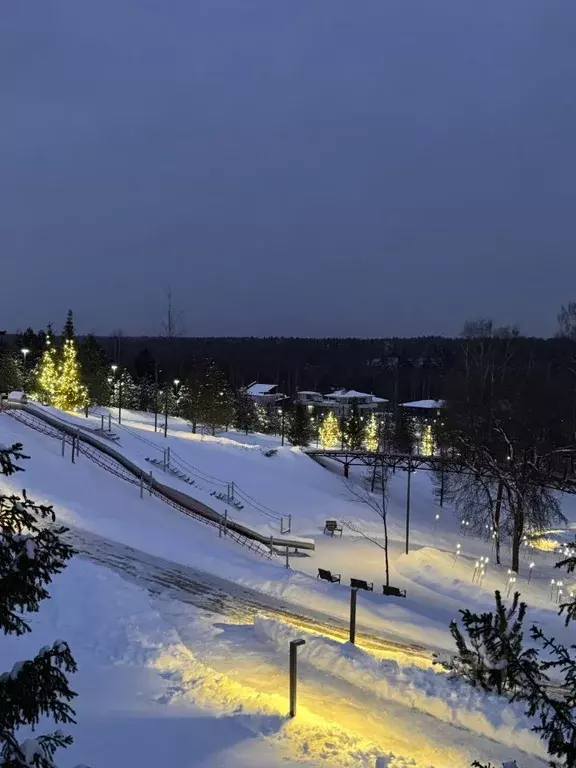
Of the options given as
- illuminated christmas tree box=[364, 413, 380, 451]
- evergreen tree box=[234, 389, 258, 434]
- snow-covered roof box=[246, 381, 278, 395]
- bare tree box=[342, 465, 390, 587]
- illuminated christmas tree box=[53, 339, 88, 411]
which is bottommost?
bare tree box=[342, 465, 390, 587]

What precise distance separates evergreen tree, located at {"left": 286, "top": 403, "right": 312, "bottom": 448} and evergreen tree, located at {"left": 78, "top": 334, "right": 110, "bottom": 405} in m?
16.8

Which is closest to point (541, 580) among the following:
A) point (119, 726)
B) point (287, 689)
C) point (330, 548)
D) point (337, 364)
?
point (330, 548)

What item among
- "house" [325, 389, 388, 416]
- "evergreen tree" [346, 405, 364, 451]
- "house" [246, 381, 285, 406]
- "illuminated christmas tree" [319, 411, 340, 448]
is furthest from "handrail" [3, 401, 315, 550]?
"house" [325, 389, 388, 416]

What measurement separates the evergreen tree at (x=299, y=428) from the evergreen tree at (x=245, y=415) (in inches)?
182

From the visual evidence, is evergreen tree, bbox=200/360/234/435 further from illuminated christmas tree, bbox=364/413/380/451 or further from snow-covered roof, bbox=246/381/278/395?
snow-covered roof, bbox=246/381/278/395

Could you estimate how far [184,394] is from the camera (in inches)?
2436

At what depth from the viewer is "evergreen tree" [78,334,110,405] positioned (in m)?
47.4

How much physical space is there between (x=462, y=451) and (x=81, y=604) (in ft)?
87.2

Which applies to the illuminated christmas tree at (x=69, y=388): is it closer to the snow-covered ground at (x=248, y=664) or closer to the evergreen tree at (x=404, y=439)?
the snow-covered ground at (x=248, y=664)

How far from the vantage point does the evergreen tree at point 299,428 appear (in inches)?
2210

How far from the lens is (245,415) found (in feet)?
202

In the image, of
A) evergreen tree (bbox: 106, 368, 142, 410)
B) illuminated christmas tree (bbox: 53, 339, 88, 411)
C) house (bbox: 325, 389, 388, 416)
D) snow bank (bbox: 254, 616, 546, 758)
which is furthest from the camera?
house (bbox: 325, 389, 388, 416)

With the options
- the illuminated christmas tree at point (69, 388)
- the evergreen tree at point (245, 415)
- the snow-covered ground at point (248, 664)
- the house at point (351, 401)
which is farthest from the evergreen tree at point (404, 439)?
the snow-covered ground at point (248, 664)

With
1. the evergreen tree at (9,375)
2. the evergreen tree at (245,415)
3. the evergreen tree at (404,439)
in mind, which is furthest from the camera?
the evergreen tree at (245,415)
